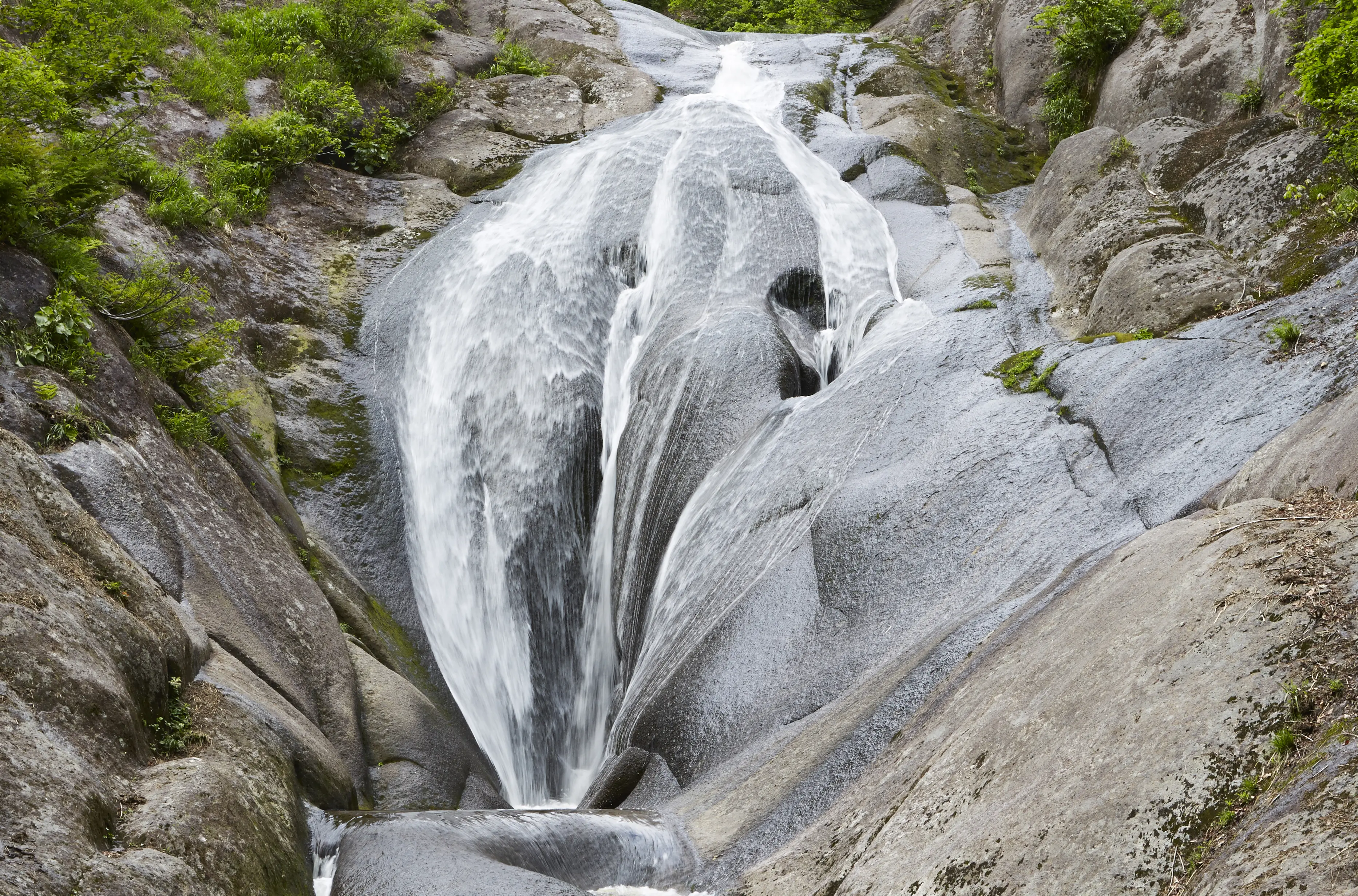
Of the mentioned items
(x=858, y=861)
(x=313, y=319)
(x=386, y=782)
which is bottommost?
(x=858, y=861)

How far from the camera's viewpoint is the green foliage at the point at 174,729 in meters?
5.27

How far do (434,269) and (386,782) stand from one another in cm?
799

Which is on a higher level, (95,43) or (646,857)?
(95,43)

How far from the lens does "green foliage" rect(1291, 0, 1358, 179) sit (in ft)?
28.5

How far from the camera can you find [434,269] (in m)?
13.5

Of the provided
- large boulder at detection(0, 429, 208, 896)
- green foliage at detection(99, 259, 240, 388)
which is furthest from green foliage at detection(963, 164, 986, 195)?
large boulder at detection(0, 429, 208, 896)

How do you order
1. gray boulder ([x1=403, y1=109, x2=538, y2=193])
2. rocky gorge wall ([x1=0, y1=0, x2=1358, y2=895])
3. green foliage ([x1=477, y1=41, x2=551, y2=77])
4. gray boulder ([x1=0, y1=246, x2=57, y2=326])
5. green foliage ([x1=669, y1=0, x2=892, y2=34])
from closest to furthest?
1. rocky gorge wall ([x1=0, y1=0, x2=1358, y2=895])
2. gray boulder ([x1=0, y1=246, x2=57, y2=326])
3. gray boulder ([x1=403, y1=109, x2=538, y2=193])
4. green foliage ([x1=477, y1=41, x2=551, y2=77])
5. green foliage ([x1=669, y1=0, x2=892, y2=34])

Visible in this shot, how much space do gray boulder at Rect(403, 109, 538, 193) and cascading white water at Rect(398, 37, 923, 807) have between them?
1.05 meters

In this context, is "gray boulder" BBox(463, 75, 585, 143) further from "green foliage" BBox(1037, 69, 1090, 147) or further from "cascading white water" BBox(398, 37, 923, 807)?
"green foliage" BBox(1037, 69, 1090, 147)

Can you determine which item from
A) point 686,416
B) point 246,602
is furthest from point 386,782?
point 686,416

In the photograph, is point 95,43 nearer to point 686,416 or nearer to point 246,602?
point 246,602

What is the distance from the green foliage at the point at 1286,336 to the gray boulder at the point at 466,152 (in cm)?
1217

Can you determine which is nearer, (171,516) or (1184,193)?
(171,516)

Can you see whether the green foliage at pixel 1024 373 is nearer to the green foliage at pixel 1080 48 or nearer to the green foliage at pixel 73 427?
the green foliage at pixel 73 427
